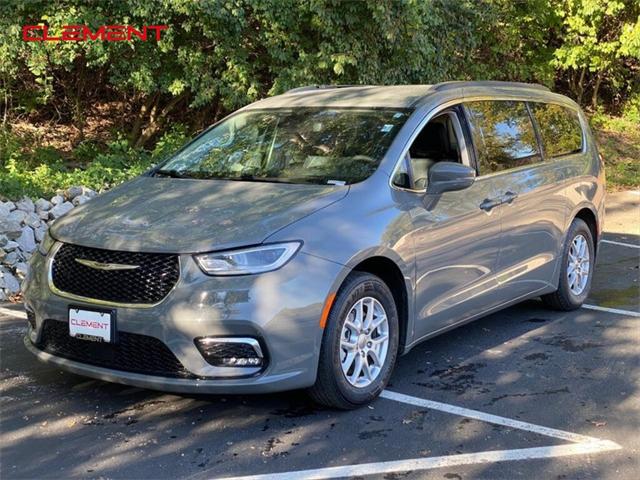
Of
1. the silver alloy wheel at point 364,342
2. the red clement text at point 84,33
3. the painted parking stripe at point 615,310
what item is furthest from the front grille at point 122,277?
the red clement text at point 84,33

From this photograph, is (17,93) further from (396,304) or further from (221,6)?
(396,304)

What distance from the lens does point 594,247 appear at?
7.18m

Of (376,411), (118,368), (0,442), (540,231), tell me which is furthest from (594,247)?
(0,442)

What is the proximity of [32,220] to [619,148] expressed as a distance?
42.2ft

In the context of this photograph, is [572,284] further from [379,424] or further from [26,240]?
[26,240]

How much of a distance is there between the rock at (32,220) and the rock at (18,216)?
1.4 inches

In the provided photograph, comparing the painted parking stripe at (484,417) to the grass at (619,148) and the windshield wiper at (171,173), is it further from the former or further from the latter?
the grass at (619,148)

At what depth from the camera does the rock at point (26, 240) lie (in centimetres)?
755

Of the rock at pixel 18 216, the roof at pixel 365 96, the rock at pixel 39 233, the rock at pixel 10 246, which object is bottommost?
the rock at pixel 10 246

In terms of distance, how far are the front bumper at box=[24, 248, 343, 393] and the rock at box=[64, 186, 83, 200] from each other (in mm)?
4210

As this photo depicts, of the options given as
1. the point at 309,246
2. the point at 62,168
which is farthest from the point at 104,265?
the point at 62,168

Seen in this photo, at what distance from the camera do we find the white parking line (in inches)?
151

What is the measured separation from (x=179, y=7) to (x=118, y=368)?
20.0 ft

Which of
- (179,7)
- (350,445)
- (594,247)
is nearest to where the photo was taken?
(350,445)
